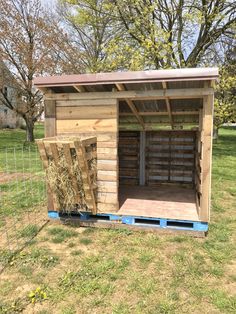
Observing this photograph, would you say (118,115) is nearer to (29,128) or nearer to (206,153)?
(206,153)

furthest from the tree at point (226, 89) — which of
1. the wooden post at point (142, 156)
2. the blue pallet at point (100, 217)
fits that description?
the blue pallet at point (100, 217)

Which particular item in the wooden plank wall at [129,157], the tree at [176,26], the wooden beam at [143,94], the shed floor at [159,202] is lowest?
the shed floor at [159,202]

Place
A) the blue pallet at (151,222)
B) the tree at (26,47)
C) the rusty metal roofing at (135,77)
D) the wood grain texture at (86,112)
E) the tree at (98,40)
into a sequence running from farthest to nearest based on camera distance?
the tree at (26,47), the tree at (98,40), the wood grain texture at (86,112), the blue pallet at (151,222), the rusty metal roofing at (135,77)

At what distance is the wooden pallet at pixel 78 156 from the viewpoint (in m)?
3.89

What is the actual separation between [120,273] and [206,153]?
2175mm

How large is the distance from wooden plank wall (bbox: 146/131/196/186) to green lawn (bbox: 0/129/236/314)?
268 centimetres

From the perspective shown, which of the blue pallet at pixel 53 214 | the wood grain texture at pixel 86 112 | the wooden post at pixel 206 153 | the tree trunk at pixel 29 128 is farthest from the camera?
the tree trunk at pixel 29 128

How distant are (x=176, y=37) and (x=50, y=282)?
12.5m

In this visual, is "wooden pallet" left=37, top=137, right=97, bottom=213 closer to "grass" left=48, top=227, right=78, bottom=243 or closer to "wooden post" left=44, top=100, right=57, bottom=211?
"wooden post" left=44, top=100, right=57, bottom=211

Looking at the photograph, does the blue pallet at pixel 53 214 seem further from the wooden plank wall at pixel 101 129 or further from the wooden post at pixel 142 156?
the wooden post at pixel 142 156

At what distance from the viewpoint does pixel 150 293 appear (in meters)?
2.88

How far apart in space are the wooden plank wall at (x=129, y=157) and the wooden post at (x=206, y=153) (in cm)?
329

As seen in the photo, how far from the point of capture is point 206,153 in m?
4.08

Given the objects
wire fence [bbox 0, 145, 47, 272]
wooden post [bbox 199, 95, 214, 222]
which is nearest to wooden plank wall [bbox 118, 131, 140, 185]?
wire fence [bbox 0, 145, 47, 272]
